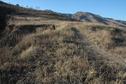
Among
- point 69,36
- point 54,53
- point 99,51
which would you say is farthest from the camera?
point 69,36

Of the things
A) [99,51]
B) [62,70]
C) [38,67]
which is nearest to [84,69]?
[62,70]

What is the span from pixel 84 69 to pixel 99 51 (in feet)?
14.1

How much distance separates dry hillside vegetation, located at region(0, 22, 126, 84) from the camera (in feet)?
43.3

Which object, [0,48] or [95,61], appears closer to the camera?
[95,61]

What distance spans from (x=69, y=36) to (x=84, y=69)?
313 inches

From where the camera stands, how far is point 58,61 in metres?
15.3

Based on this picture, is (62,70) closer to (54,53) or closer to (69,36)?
(54,53)

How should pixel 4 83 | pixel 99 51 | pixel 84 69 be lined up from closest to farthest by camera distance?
pixel 4 83, pixel 84 69, pixel 99 51

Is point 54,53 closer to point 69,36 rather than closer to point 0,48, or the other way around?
point 0,48

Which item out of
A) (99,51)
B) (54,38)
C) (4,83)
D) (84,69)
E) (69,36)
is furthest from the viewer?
(69,36)

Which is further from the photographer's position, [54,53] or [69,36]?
[69,36]

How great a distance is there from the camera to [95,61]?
15.2m

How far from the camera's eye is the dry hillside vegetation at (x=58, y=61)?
13211mm

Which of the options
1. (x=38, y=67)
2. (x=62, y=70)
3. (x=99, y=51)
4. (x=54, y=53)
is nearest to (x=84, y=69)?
(x=62, y=70)
